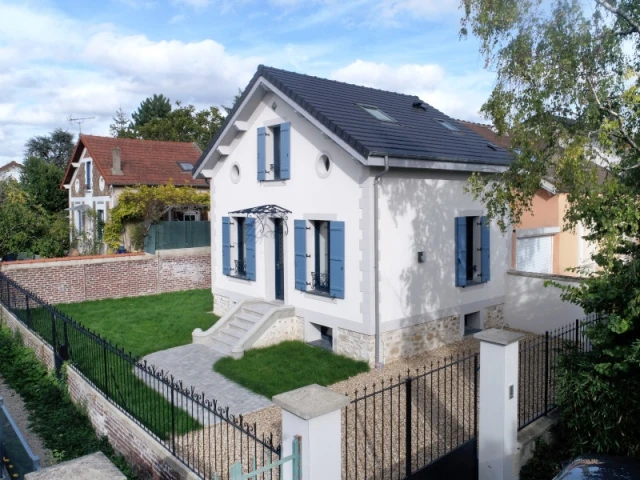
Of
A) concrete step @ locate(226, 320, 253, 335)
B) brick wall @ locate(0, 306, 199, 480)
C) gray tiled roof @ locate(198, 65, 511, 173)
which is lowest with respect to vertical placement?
brick wall @ locate(0, 306, 199, 480)

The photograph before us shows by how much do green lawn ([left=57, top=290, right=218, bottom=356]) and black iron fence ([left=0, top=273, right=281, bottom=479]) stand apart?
1.64m

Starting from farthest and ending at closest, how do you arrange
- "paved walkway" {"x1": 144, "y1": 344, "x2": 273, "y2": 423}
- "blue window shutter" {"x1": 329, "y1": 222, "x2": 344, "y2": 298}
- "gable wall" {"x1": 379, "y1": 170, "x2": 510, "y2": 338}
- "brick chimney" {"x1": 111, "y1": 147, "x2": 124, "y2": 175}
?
"brick chimney" {"x1": 111, "y1": 147, "x2": 124, "y2": 175}
"blue window shutter" {"x1": 329, "y1": 222, "x2": 344, "y2": 298}
"gable wall" {"x1": 379, "y1": 170, "x2": 510, "y2": 338}
"paved walkway" {"x1": 144, "y1": 344, "x2": 273, "y2": 423}

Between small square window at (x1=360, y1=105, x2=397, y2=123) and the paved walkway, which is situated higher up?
small square window at (x1=360, y1=105, x2=397, y2=123)

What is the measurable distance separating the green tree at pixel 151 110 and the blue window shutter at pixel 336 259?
52.6 m

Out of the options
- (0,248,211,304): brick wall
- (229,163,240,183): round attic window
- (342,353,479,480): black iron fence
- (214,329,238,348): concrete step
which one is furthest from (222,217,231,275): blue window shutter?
(342,353,479,480): black iron fence

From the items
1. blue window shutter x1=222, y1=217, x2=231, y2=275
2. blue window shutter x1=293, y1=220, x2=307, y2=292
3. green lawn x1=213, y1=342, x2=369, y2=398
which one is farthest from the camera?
blue window shutter x1=222, y1=217, x2=231, y2=275

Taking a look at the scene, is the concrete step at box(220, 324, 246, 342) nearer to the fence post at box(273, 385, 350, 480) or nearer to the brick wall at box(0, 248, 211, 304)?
the brick wall at box(0, 248, 211, 304)

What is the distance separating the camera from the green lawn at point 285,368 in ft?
33.6

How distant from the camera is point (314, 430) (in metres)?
4.79

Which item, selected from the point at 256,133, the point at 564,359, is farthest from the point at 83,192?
the point at 564,359

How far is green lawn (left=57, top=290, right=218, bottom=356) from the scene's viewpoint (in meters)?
13.2

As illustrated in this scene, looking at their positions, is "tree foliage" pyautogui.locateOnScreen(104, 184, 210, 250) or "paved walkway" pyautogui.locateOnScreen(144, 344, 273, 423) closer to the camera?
"paved walkway" pyautogui.locateOnScreen(144, 344, 273, 423)

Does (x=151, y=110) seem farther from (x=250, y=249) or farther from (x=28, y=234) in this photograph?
(x=250, y=249)

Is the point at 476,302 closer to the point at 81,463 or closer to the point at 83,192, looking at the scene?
the point at 81,463
